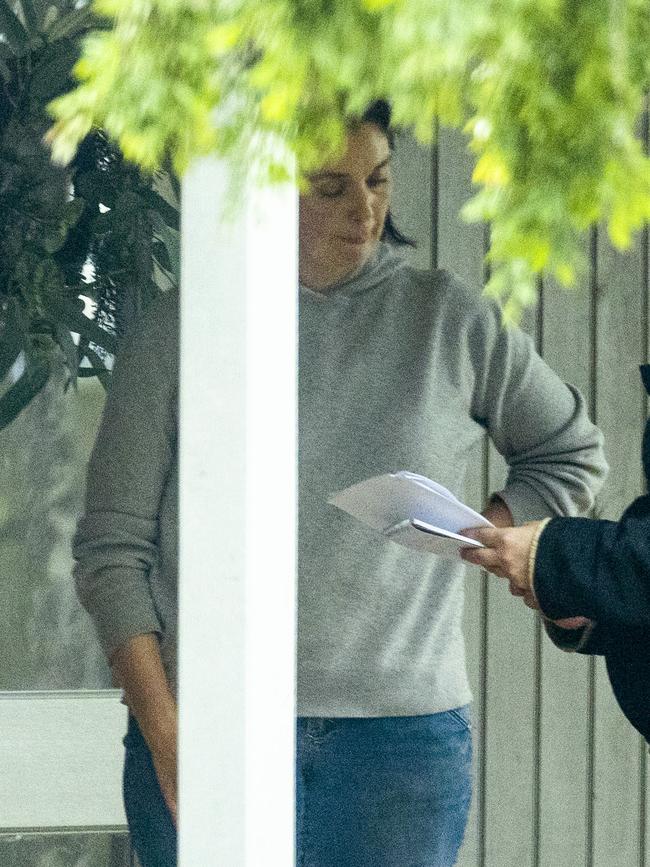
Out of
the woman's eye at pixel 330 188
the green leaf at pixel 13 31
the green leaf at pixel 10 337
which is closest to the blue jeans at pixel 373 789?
the woman's eye at pixel 330 188

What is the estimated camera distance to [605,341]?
299cm

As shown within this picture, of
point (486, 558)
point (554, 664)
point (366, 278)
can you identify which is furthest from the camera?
point (554, 664)

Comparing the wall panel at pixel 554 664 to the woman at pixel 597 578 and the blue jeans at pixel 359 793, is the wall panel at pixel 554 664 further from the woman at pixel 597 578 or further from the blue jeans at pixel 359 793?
the woman at pixel 597 578

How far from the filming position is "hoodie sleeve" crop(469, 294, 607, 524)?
78.2 inches

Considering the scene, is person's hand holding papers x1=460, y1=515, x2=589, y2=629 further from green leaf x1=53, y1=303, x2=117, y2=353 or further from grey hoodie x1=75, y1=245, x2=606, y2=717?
green leaf x1=53, y1=303, x2=117, y2=353

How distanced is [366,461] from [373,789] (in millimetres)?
432

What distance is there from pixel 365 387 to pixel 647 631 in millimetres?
495

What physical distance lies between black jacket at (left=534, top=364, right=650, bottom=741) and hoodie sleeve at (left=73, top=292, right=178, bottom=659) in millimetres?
493

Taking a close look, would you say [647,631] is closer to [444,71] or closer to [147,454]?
[147,454]

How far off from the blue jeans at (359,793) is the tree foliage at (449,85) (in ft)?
3.31

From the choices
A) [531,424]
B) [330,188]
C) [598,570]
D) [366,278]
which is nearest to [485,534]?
[598,570]

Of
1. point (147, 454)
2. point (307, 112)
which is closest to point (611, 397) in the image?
point (147, 454)

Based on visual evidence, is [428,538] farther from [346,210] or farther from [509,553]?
[346,210]

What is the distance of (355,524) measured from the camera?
1882 mm
